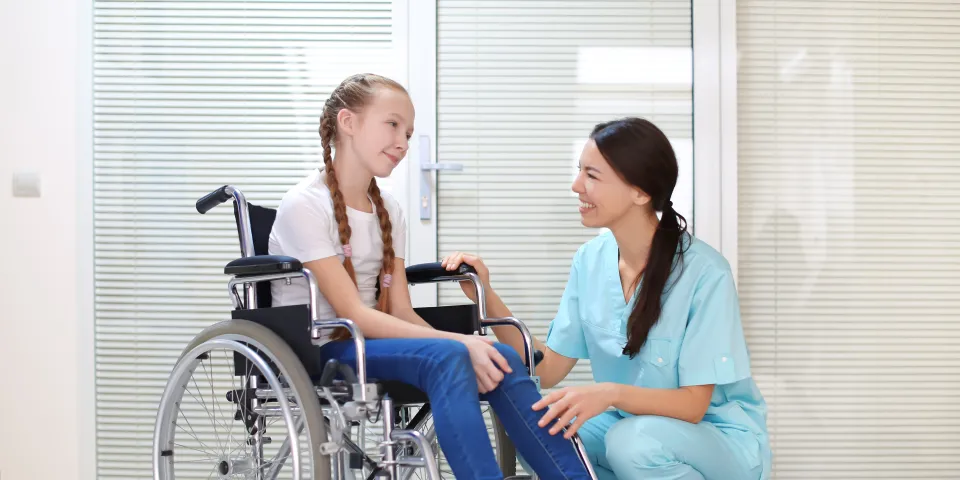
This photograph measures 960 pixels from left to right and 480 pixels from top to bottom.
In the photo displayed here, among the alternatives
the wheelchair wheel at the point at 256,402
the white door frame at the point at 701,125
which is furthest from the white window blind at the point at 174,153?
the wheelchair wheel at the point at 256,402

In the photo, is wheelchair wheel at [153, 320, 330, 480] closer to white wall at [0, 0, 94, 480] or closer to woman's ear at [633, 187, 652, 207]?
woman's ear at [633, 187, 652, 207]

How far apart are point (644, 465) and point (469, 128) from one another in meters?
1.41

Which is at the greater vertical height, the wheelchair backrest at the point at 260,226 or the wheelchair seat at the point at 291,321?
the wheelchair backrest at the point at 260,226

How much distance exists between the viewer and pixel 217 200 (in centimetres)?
181

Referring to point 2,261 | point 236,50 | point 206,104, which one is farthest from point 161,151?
point 2,261

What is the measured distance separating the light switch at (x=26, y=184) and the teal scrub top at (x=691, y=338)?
5.98ft

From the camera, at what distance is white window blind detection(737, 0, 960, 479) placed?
8.84 ft

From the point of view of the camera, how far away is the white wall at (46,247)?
2.66 m

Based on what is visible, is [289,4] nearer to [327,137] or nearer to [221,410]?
[327,137]

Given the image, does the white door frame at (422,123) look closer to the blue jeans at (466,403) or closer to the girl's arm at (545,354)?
the girl's arm at (545,354)

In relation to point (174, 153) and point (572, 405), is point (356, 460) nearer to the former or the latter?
point (572, 405)

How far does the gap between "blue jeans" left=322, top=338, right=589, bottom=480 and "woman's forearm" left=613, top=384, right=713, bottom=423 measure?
0.57 ft

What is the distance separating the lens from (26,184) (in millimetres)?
2678

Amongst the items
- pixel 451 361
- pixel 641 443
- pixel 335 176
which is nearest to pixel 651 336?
pixel 641 443
